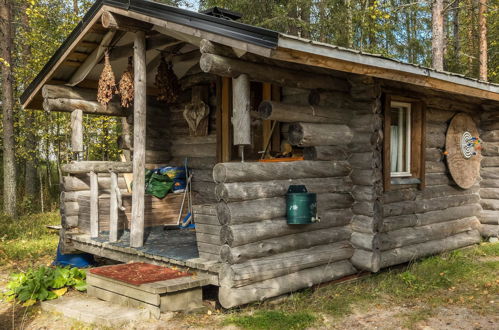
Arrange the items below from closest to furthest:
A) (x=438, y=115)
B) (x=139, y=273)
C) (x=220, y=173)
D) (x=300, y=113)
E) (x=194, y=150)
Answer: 1. (x=220, y=173)
2. (x=139, y=273)
3. (x=300, y=113)
4. (x=438, y=115)
5. (x=194, y=150)

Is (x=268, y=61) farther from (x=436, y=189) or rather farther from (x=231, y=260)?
(x=436, y=189)

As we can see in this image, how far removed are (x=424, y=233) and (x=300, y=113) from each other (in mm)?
3533

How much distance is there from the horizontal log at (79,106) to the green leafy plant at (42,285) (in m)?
3.01

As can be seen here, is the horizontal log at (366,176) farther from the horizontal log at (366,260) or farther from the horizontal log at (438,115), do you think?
the horizontal log at (438,115)

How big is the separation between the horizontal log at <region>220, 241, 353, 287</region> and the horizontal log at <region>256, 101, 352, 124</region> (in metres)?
1.70

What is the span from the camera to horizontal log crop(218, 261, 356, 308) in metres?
5.30

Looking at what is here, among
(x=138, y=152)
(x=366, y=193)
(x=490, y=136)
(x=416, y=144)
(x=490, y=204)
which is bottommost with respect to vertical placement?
(x=490, y=204)

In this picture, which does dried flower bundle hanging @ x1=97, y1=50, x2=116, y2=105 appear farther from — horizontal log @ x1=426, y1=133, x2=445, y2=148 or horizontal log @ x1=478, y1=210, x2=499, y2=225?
horizontal log @ x1=478, y1=210, x2=499, y2=225

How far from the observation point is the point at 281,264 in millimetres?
5750

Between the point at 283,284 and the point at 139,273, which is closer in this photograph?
the point at 283,284

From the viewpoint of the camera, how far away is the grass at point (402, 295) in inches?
208

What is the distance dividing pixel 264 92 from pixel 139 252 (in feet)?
10.4

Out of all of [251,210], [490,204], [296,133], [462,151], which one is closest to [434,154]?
[462,151]

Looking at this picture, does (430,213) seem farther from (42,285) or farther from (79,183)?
(42,285)
